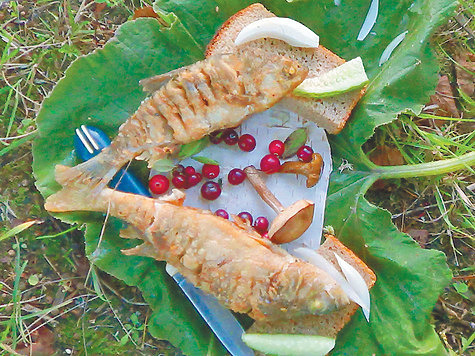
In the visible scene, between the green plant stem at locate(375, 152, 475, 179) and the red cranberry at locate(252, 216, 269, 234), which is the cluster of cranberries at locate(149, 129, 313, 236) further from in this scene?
the green plant stem at locate(375, 152, 475, 179)

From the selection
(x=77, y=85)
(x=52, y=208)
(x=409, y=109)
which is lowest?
(x=52, y=208)

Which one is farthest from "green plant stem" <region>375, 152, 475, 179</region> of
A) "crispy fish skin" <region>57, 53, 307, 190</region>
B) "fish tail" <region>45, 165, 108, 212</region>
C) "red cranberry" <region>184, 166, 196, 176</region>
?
"fish tail" <region>45, 165, 108, 212</region>

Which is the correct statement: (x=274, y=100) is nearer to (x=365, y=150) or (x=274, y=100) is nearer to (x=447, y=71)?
(x=365, y=150)

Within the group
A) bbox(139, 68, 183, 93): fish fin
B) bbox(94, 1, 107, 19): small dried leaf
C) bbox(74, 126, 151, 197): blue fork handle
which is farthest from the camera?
bbox(94, 1, 107, 19): small dried leaf

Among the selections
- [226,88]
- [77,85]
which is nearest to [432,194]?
[226,88]

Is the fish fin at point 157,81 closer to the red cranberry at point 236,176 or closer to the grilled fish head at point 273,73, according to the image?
the grilled fish head at point 273,73

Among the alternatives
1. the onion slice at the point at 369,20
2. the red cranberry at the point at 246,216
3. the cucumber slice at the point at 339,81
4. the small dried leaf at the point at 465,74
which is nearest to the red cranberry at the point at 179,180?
the red cranberry at the point at 246,216
